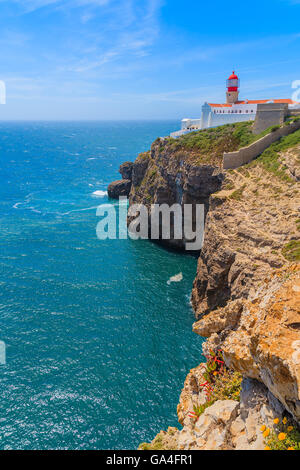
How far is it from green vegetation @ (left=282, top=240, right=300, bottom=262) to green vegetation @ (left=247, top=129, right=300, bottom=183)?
38.8 feet

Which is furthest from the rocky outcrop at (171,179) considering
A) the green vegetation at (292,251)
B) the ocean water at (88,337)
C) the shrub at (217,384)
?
the shrub at (217,384)

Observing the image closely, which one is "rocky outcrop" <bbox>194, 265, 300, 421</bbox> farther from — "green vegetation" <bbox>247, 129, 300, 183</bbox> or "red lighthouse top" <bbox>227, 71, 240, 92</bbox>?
"red lighthouse top" <bbox>227, 71, 240, 92</bbox>

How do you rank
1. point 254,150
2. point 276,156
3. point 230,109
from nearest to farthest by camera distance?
point 276,156 → point 254,150 → point 230,109

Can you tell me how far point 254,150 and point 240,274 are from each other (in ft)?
80.5

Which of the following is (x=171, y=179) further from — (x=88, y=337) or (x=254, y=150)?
(x=88, y=337)

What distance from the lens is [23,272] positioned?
5578cm

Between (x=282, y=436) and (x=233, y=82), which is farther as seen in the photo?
(x=233, y=82)

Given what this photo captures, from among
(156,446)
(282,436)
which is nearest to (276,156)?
(156,446)

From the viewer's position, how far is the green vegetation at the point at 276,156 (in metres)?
44.9

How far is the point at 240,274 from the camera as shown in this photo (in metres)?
38.4

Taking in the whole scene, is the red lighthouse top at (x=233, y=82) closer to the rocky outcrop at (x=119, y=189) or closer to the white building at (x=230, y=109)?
the white building at (x=230, y=109)

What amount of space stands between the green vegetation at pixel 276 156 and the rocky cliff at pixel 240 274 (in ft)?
0.68
